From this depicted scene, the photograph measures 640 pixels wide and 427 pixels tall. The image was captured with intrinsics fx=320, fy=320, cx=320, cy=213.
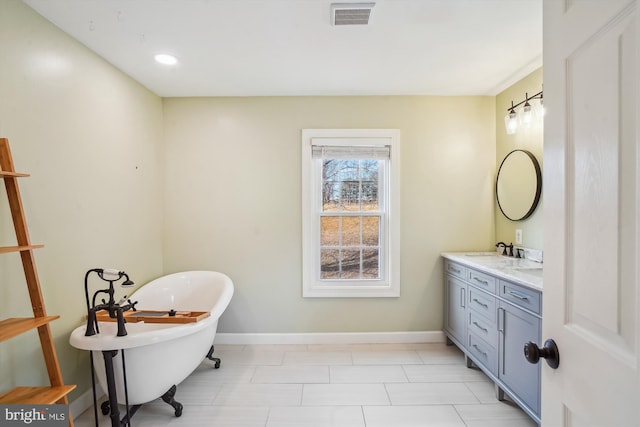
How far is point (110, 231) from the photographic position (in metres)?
2.55

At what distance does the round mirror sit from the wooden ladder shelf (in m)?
3.35

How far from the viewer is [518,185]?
113 inches

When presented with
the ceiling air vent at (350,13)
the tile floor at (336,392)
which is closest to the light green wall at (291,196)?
the tile floor at (336,392)

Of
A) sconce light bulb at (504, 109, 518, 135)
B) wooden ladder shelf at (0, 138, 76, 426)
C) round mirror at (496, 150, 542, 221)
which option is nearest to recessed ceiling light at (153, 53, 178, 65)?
wooden ladder shelf at (0, 138, 76, 426)

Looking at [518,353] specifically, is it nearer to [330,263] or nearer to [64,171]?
[330,263]

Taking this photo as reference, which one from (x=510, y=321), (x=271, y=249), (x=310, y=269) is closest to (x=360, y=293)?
(x=310, y=269)

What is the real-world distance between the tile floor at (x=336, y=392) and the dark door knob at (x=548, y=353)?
154cm

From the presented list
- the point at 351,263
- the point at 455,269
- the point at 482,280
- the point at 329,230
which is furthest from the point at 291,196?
the point at 482,280

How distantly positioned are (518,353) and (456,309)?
94 centimetres

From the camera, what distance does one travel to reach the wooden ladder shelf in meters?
1.55

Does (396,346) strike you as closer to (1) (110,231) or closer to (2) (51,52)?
(1) (110,231)

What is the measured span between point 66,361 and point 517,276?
303cm

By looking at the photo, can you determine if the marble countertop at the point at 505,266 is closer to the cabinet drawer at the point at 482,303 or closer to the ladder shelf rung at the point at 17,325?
the cabinet drawer at the point at 482,303

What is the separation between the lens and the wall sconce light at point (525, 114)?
257cm
